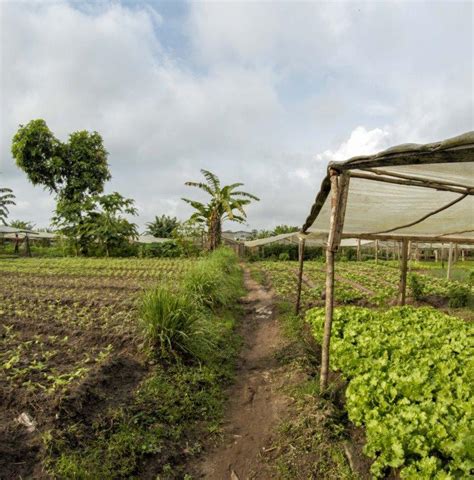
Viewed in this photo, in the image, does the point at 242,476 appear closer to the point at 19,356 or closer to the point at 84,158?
the point at 19,356

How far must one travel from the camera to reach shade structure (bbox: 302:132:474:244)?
261 cm

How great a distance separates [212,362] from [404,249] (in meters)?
5.19

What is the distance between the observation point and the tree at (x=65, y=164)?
25.4 m

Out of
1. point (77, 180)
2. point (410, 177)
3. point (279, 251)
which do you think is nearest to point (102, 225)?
point (77, 180)

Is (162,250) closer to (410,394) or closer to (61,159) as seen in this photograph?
(61,159)

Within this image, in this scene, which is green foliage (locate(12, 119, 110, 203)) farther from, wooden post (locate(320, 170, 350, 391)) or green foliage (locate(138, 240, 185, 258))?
wooden post (locate(320, 170, 350, 391))

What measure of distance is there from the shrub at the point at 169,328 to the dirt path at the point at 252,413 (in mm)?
781

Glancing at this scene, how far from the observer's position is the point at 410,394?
10.4 feet

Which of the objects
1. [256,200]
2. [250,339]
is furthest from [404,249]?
[256,200]

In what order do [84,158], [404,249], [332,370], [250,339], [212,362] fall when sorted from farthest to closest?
1. [84,158]
2. [404,249]
3. [250,339]
4. [212,362]
5. [332,370]

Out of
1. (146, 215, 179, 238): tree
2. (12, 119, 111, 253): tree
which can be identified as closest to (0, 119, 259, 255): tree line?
(12, 119, 111, 253): tree

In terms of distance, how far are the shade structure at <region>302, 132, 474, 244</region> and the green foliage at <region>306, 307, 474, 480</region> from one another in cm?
177

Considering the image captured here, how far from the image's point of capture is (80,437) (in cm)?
306

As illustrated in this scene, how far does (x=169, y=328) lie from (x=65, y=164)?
25.7m
